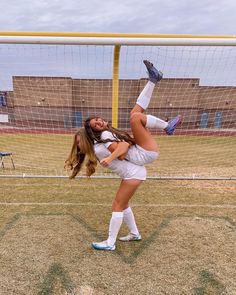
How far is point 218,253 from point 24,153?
8.93 m

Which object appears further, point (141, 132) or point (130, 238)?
point (130, 238)

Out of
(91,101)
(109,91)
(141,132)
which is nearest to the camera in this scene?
(141,132)

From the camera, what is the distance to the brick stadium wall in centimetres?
701

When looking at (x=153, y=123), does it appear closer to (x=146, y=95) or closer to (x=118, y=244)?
(x=146, y=95)

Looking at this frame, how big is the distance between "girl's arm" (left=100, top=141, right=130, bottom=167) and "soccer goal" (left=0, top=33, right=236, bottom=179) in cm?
207

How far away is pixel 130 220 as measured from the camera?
151 inches

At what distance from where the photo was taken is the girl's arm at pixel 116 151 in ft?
10.5

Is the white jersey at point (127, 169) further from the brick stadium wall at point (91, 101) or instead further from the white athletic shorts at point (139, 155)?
the brick stadium wall at point (91, 101)

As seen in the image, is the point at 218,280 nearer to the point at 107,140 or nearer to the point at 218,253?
the point at 218,253

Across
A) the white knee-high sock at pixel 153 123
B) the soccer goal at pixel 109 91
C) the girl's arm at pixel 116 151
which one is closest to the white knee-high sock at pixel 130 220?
the girl's arm at pixel 116 151

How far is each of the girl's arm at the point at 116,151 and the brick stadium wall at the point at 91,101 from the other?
334cm

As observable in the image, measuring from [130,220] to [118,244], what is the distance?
0.31 meters

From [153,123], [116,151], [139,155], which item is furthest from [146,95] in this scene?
[116,151]

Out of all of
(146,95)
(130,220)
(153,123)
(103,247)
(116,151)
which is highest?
(146,95)
